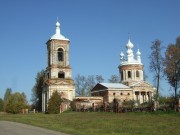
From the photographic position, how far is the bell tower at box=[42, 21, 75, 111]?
58.6 meters

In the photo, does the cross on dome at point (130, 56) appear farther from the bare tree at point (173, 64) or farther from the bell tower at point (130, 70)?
the bare tree at point (173, 64)

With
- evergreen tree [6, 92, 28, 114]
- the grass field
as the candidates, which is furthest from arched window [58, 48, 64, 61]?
the grass field

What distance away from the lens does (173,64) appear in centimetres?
4397

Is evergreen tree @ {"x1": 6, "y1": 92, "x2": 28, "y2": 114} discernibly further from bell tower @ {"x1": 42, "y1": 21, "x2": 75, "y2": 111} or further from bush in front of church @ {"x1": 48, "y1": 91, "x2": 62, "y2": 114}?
bush in front of church @ {"x1": 48, "y1": 91, "x2": 62, "y2": 114}

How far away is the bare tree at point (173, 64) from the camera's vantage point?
43.9 metres

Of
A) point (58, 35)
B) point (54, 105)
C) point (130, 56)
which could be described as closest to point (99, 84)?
point (130, 56)

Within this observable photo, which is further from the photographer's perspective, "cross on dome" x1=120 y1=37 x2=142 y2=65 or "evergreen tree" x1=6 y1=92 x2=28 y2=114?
"cross on dome" x1=120 y1=37 x2=142 y2=65

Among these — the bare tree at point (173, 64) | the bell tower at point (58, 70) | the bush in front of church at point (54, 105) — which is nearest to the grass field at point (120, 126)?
the bare tree at point (173, 64)

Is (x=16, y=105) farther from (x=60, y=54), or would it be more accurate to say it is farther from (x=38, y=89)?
(x=38, y=89)

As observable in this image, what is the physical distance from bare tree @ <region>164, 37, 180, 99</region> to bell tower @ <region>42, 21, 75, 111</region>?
20.5 metres

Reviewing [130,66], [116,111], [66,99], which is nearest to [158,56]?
[116,111]

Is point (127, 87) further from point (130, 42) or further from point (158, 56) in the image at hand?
point (158, 56)

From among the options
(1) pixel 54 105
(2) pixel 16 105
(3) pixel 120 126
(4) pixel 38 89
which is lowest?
(3) pixel 120 126

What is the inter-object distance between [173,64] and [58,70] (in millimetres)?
23300
